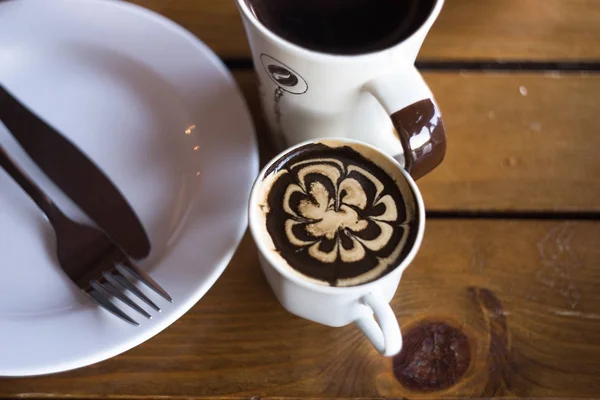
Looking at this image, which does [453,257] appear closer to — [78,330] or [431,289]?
[431,289]

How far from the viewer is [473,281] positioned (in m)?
0.52

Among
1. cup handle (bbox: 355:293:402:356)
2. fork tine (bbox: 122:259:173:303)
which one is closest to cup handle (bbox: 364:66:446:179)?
cup handle (bbox: 355:293:402:356)

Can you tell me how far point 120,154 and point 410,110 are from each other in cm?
27

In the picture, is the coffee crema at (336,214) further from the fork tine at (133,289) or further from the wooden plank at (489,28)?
the wooden plank at (489,28)

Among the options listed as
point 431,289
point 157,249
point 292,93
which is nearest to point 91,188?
point 157,249

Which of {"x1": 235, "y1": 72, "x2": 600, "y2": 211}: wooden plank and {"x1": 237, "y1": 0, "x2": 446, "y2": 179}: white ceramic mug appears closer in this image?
{"x1": 237, "y1": 0, "x2": 446, "y2": 179}: white ceramic mug

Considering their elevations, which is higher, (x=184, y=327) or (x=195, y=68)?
(x=195, y=68)

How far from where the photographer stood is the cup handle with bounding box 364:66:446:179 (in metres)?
0.43

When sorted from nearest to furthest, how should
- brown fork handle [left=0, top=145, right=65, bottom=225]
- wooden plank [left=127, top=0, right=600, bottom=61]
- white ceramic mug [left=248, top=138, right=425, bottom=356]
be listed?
white ceramic mug [left=248, top=138, right=425, bottom=356] < brown fork handle [left=0, top=145, right=65, bottom=225] < wooden plank [left=127, top=0, right=600, bottom=61]

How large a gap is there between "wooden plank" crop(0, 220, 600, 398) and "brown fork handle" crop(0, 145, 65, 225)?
5.3 inches

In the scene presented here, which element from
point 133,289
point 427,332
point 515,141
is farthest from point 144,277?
point 515,141

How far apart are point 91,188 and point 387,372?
0.30m

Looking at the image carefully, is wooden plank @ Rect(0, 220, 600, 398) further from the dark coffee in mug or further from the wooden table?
the dark coffee in mug

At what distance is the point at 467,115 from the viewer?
1.94ft
